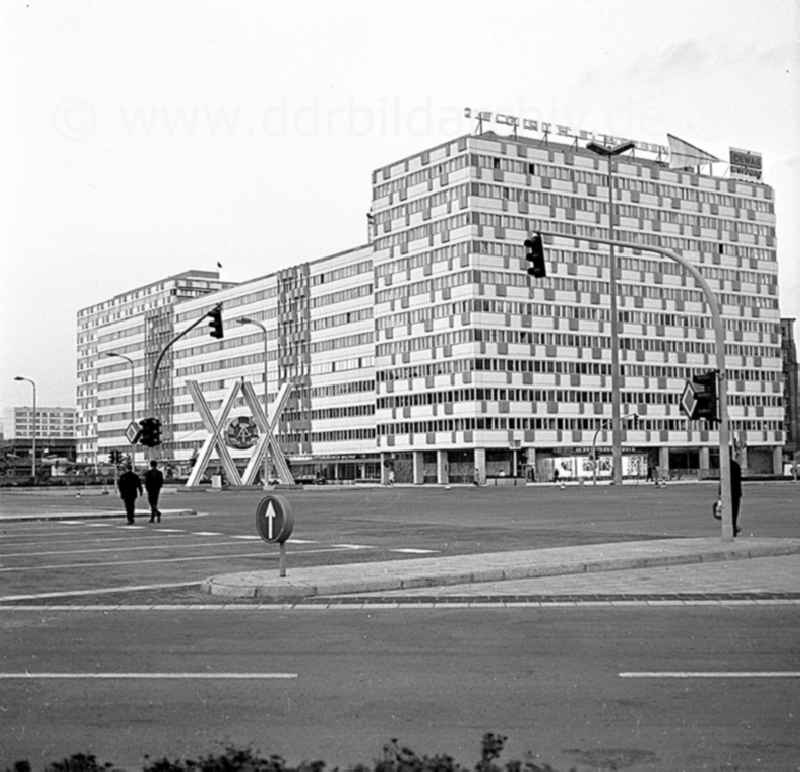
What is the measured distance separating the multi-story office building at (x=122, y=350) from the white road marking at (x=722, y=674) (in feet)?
479

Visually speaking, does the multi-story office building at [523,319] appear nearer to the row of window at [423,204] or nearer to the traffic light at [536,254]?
the row of window at [423,204]

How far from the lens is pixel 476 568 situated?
1518 centimetres

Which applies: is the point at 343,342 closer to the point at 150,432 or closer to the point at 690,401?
the point at 150,432

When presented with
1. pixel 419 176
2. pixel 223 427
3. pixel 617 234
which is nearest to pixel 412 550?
pixel 223 427

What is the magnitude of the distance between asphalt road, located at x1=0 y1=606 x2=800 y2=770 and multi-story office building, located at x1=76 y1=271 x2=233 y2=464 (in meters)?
143

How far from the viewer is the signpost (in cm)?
1344

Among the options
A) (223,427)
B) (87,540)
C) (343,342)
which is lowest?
(87,540)

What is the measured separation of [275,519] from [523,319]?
91018mm

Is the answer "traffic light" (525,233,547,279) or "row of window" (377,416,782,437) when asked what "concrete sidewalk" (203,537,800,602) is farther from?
"row of window" (377,416,782,437)

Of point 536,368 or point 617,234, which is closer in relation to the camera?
point 536,368

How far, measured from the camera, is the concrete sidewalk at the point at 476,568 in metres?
13.5

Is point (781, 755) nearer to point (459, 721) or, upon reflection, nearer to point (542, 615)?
point (459, 721)

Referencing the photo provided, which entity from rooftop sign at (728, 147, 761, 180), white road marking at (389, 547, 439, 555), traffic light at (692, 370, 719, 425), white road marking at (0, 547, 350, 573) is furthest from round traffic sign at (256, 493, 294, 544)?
rooftop sign at (728, 147, 761, 180)

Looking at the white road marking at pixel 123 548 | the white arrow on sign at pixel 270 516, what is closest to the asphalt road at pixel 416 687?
the white arrow on sign at pixel 270 516
